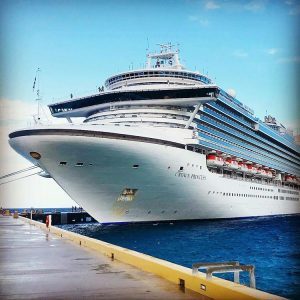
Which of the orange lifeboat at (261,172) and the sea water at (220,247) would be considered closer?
the sea water at (220,247)

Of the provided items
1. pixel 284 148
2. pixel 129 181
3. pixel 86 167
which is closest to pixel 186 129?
pixel 129 181

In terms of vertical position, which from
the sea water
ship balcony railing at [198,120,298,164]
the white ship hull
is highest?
ship balcony railing at [198,120,298,164]

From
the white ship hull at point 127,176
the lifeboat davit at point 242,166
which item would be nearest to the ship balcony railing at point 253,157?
the lifeboat davit at point 242,166

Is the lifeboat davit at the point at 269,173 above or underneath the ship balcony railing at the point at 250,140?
underneath

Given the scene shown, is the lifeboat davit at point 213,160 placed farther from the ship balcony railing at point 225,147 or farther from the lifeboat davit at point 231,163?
the lifeboat davit at point 231,163

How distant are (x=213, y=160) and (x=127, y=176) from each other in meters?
10.8

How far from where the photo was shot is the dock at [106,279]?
24.3ft

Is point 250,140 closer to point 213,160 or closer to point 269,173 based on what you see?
point 269,173

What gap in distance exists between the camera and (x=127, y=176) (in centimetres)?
3238

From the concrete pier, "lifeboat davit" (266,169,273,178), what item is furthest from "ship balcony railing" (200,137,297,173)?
the concrete pier

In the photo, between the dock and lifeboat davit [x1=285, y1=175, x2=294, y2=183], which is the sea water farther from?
lifeboat davit [x1=285, y1=175, x2=294, y2=183]

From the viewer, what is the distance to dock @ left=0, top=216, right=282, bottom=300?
7.39 meters

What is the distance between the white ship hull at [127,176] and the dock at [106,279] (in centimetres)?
1673

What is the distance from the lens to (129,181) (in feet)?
107
